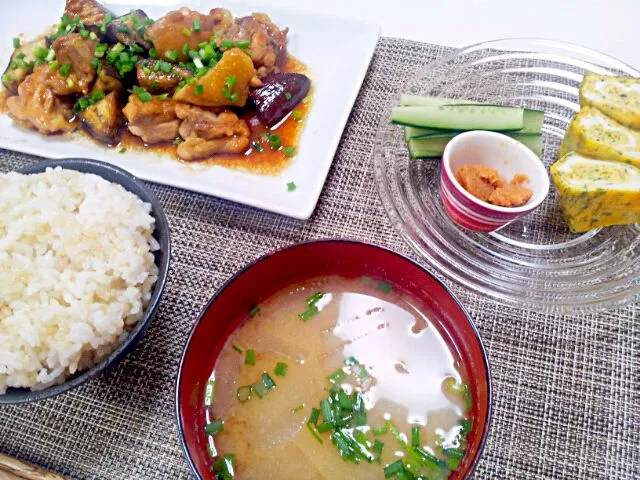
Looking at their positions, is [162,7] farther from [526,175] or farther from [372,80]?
[526,175]

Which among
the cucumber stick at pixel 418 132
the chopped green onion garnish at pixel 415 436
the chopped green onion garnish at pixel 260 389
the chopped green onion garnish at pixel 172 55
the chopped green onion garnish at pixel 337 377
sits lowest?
the chopped green onion garnish at pixel 415 436

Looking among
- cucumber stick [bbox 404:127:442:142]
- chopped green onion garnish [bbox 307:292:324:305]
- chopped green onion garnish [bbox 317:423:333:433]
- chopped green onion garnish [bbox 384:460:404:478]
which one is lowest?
chopped green onion garnish [bbox 384:460:404:478]

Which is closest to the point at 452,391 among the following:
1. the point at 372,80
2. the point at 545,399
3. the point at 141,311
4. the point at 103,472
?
the point at 545,399

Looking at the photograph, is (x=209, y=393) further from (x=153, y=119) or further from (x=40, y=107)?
(x=40, y=107)

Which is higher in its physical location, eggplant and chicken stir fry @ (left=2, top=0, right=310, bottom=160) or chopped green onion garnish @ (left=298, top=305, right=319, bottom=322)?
eggplant and chicken stir fry @ (left=2, top=0, right=310, bottom=160)

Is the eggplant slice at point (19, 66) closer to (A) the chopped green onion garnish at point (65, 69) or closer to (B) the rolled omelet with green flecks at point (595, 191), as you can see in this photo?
(A) the chopped green onion garnish at point (65, 69)

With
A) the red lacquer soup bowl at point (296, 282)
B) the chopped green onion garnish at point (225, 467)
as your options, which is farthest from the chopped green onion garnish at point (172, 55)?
the chopped green onion garnish at point (225, 467)

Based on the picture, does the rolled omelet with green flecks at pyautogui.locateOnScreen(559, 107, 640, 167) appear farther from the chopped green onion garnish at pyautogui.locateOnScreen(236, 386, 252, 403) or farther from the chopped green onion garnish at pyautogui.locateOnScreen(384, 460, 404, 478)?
the chopped green onion garnish at pyautogui.locateOnScreen(236, 386, 252, 403)

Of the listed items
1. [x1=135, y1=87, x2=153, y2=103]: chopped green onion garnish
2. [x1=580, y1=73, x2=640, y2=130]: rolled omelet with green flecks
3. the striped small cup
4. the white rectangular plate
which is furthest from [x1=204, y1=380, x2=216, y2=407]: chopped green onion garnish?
[x1=580, y1=73, x2=640, y2=130]: rolled omelet with green flecks
